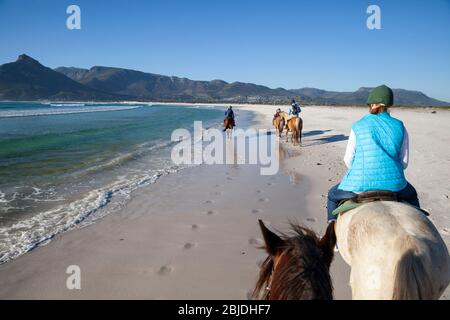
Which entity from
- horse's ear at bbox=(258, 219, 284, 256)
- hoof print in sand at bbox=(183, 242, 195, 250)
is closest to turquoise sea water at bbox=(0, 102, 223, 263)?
hoof print in sand at bbox=(183, 242, 195, 250)

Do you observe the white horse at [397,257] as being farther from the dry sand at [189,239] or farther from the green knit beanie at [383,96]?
the dry sand at [189,239]

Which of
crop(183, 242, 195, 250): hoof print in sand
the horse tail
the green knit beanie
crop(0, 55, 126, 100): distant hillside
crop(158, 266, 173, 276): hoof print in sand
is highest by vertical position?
crop(0, 55, 126, 100): distant hillside

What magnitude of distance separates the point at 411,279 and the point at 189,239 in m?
3.72

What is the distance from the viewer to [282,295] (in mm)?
1494

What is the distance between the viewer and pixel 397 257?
1.88 m

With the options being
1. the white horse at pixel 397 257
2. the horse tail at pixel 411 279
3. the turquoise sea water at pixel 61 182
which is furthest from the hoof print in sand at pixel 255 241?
the turquoise sea water at pixel 61 182

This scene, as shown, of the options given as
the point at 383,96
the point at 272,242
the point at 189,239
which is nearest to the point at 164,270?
the point at 189,239

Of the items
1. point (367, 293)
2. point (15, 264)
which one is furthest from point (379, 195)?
point (15, 264)

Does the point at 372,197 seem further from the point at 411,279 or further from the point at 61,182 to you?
the point at 61,182

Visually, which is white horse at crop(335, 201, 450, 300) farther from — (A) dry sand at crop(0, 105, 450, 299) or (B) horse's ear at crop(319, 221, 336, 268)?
(A) dry sand at crop(0, 105, 450, 299)

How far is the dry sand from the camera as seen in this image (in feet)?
12.2

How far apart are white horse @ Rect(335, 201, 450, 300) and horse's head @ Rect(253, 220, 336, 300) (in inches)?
17.8
